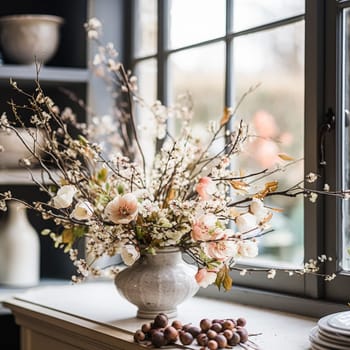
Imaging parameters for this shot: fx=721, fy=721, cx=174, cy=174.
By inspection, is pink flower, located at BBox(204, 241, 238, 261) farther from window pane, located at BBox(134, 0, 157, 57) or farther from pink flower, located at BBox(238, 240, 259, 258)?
window pane, located at BBox(134, 0, 157, 57)

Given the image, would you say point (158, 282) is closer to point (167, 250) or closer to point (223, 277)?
point (167, 250)

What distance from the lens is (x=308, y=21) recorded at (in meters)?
1.83

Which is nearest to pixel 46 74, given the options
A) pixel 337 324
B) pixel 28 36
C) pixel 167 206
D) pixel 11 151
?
pixel 28 36

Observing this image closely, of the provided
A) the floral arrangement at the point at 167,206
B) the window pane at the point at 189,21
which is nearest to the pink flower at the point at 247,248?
the floral arrangement at the point at 167,206

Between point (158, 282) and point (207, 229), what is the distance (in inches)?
8.9

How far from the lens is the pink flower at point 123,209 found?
1628 millimetres

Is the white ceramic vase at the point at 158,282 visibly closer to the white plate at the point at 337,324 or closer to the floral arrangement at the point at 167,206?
the floral arrangement at the point at 167,206

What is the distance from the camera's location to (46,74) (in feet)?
7.86

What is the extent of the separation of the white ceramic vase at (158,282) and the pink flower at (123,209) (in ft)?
0.55

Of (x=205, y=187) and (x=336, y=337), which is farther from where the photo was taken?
(x=205, y=187)

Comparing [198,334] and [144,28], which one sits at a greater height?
[144,28]

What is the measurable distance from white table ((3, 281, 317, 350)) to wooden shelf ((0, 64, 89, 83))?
27.3 inches

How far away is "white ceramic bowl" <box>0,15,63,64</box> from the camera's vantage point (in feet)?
7.91

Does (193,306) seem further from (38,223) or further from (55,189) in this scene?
(38,223)
